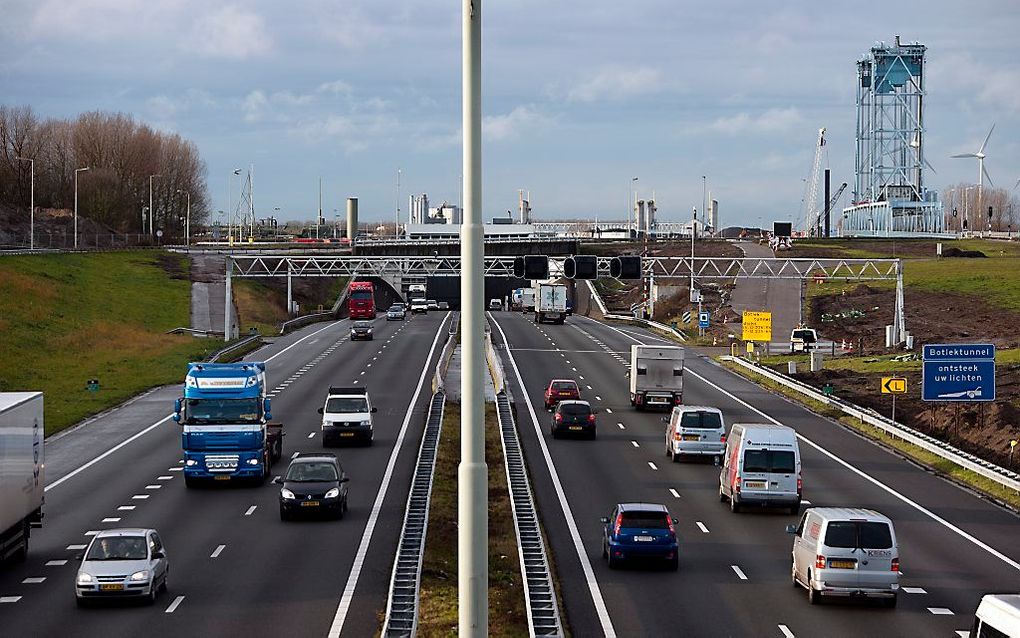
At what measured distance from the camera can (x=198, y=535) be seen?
Result: 35.2 meters

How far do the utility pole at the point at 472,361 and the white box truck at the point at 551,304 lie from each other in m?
115

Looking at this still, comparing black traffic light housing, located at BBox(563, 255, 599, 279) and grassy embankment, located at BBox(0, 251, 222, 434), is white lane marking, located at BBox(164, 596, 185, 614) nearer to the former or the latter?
black traffic light housing, located at BBox(563, 255, 599, 279)

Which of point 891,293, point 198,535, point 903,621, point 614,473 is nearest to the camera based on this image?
point 903,621

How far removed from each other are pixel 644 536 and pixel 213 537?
11.5 m

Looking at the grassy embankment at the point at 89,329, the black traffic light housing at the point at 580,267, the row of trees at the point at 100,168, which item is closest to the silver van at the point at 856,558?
the black traffic light housing at the point at 580,267

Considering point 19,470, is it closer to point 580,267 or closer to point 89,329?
point 580,267

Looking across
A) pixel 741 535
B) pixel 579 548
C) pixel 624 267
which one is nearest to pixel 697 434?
pixel 624 267

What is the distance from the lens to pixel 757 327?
92.2 m

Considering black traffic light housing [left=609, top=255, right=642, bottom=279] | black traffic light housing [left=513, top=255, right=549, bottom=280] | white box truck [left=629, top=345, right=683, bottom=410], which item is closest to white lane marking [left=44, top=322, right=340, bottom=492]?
black traffic light housing [left=609, top=255, right=642, bottom=279]

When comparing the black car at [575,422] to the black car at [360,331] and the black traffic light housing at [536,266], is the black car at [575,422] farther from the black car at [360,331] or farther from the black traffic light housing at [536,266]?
the black car at [360,331]

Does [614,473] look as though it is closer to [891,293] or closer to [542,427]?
[542,427]

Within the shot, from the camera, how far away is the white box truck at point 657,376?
209 feet

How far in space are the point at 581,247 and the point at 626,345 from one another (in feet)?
216

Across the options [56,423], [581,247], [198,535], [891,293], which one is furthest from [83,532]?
[581,247]
